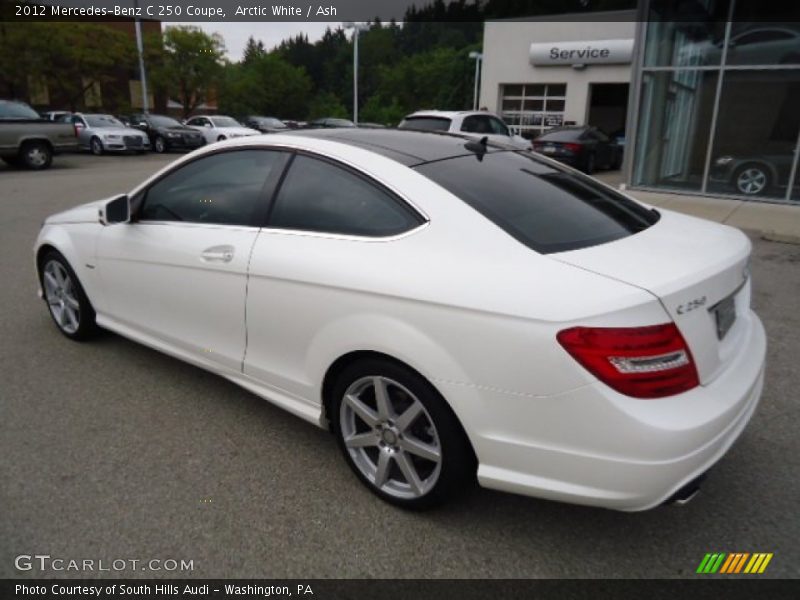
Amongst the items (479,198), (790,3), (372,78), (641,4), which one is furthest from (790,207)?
(372,78)

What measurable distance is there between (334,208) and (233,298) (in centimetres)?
72

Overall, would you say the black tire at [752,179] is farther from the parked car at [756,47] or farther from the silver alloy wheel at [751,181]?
the parked car at [756,47]

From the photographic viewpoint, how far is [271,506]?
256 cm

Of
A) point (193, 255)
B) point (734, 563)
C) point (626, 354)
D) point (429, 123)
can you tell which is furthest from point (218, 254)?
point (429, 123)

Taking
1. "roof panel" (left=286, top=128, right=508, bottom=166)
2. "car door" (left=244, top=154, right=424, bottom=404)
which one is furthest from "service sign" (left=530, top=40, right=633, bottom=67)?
"car door" (left=244, top=154, right=424, bottom=404)

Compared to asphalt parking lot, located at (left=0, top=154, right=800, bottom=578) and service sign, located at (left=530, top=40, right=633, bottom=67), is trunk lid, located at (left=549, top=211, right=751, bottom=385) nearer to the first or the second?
asphalt parking lot, located at (left=0, top=154, right=800, bottom=578)

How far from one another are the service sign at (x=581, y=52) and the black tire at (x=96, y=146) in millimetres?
19976

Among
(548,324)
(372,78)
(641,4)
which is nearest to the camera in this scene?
(548,324)

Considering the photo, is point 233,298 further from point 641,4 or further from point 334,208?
point 641,4

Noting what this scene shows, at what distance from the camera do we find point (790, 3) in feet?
35.8

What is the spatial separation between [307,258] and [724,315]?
1.73 meters

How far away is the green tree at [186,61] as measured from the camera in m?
37.5
